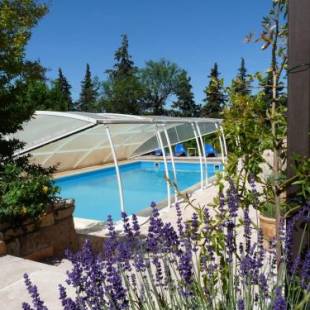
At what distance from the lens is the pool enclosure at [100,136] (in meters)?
7.57

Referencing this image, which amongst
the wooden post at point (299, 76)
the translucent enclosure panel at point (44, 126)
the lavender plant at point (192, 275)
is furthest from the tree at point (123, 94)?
the wooden post at point (299, 76)

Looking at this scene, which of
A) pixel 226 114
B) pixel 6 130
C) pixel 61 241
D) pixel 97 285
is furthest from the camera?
pixel 6 130

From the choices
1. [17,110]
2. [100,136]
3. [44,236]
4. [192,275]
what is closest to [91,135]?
[100,136]

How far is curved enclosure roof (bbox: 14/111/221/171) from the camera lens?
776 centimetres

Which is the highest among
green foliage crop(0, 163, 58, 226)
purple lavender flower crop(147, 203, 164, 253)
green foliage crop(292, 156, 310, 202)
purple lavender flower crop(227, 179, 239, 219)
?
green foliage crop(292, 156, 310, 202)

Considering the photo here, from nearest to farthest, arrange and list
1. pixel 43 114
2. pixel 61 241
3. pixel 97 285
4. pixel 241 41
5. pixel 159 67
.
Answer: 1. pixel 97 285
2. pixel 241 41
3. pixel 61 241
4. pixel 43 114
5. pixel 159 67

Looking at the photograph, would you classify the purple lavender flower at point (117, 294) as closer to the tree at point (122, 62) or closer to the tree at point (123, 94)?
the tree at point (123, 94)

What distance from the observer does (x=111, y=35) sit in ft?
141

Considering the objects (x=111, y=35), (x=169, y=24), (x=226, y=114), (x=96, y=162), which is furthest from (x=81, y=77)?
(x=226, y=114)

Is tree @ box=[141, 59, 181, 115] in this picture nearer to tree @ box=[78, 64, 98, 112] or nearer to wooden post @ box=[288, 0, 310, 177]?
tree @ box=[78, 64, 98, 112]

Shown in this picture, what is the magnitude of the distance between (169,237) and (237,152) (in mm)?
592

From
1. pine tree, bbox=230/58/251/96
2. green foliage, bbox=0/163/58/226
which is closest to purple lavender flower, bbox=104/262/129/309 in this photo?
pine tree, bbox=230/58/251/96

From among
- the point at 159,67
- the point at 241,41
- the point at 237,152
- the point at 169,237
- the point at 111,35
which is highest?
the point at 111,35

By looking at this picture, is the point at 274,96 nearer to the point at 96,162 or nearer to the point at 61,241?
the point at 61,241
